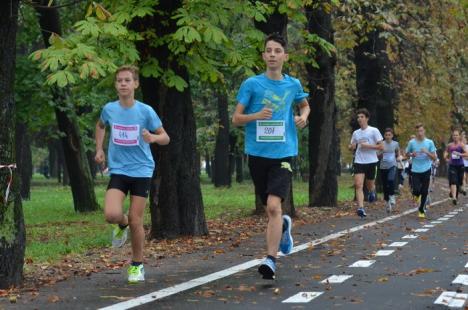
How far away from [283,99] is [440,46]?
18523mm

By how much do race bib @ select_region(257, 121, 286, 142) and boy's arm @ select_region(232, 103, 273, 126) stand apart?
114 mm

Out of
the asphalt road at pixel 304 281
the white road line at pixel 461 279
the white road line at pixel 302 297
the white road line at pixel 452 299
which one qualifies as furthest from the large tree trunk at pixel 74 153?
the white road line at pixel 452 299

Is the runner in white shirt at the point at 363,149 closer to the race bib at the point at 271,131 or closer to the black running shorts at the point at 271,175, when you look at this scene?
the black running shorts at the point at 271,175

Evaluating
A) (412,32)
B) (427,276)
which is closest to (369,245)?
(427,276)

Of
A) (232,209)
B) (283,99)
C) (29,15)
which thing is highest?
(29,15)

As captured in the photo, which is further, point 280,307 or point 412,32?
point 412,32

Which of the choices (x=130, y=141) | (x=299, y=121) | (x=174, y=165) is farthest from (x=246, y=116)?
(x=174, y=165)

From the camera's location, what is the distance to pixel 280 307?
24.2 feet

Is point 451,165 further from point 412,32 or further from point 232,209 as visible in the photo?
point 232,209

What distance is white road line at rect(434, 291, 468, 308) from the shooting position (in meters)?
7.54

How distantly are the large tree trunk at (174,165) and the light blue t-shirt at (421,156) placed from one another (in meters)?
7.51

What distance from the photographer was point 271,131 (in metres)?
9.16

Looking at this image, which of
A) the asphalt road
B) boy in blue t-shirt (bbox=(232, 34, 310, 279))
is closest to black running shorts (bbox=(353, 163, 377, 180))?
the asphalt road

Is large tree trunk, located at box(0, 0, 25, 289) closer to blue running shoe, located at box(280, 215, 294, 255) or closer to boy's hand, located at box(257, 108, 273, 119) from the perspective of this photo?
boy's hand, located at box(257, 108, 273, 119)
